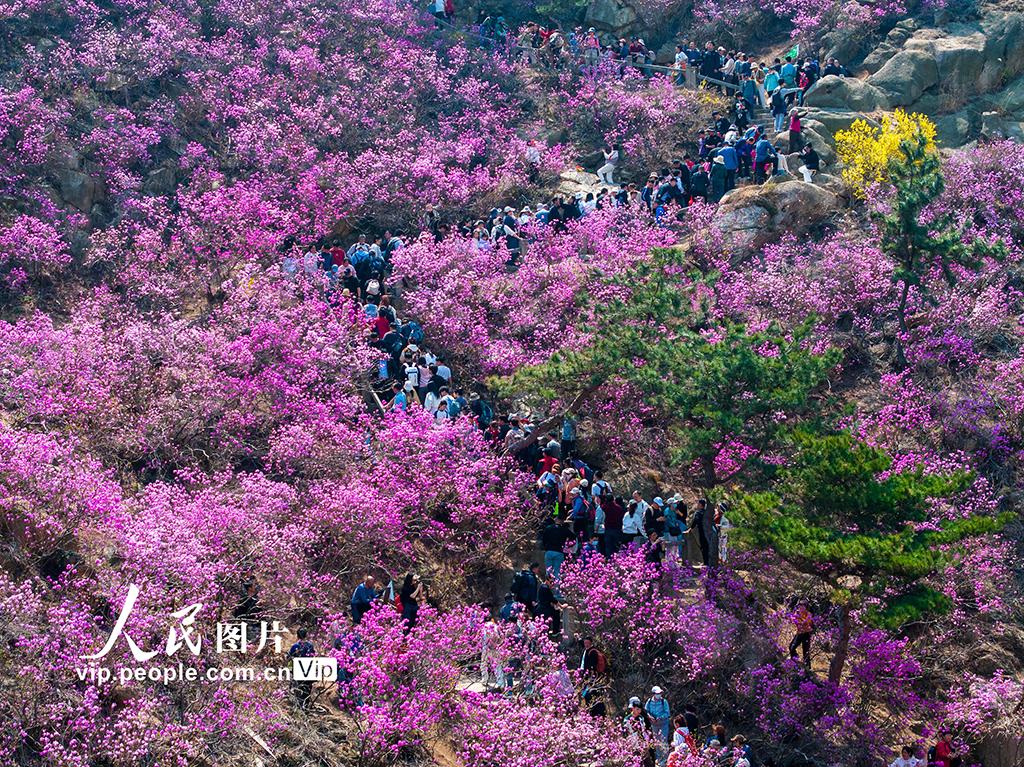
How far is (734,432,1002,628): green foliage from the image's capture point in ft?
59.3

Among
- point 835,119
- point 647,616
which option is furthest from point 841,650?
point 835,119

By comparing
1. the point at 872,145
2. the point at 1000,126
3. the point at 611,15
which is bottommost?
the point at 872,145

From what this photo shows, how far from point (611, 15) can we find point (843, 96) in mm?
10049

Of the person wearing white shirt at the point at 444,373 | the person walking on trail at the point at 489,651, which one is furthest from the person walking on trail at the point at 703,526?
the person wearing white shirt at the point at 444,373

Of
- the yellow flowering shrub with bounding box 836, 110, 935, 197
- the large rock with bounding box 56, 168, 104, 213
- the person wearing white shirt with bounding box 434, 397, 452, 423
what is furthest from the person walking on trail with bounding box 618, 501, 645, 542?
the large rock with bounding box 56, 168, 104, 213

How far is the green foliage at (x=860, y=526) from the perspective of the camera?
18078 millimetres

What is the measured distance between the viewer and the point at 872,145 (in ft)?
102

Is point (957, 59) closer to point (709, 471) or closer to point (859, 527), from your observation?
point (709, 471)

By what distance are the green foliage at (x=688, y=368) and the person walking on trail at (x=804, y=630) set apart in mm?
2844

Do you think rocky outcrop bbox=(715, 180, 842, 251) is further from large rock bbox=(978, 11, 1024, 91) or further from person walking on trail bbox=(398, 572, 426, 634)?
person walking on trail bbox=(398, 572, 426, 634)

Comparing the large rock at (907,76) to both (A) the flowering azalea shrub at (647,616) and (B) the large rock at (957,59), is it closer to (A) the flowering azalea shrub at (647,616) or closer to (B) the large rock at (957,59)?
(B) the large rock at (957,59)

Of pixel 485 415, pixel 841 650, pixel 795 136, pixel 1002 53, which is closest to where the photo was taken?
pixel 841 650

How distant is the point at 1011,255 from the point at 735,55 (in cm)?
1339

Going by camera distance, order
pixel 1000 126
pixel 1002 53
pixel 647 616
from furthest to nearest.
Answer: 1. pixel 1002 53
2. pixel 1000 126
3. pixel 647 616
